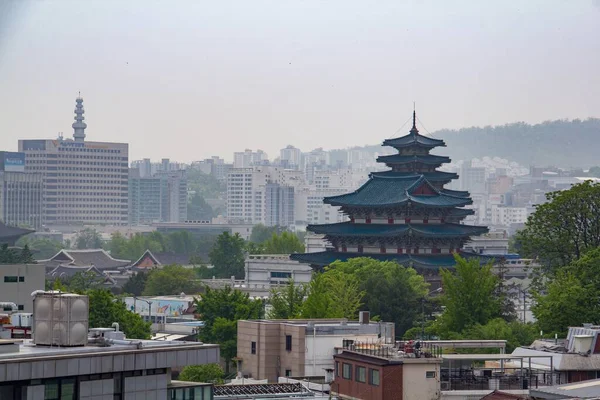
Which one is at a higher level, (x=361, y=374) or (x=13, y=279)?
(x=13, y=279)

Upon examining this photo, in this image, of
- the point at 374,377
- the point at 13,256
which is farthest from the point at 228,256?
the point at 374,377

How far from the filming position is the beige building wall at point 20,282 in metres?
62.8

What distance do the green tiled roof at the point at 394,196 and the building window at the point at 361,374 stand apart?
186 ft

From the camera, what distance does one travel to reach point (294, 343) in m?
47.4

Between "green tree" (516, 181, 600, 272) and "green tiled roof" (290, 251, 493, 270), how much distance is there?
19.5 metres

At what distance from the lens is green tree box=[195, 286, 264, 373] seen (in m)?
61.2

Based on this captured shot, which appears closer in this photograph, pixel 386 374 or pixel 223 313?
pixel 386 374

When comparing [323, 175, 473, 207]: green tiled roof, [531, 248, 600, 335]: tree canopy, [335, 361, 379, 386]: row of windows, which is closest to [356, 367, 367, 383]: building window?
[335, 361, 379, 386]: row of windows

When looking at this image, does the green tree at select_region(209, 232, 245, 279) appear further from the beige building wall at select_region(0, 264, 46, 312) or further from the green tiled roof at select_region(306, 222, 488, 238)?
the beige building wall at select_region(0, 264, 46, 312)

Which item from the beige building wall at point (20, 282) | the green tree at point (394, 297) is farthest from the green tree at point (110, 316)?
the green tree at point (394, 297)

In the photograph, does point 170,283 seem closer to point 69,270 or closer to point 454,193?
point 454,193

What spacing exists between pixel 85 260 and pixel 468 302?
91.5 m

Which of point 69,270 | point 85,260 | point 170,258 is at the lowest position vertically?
point 69,270

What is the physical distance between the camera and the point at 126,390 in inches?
843
